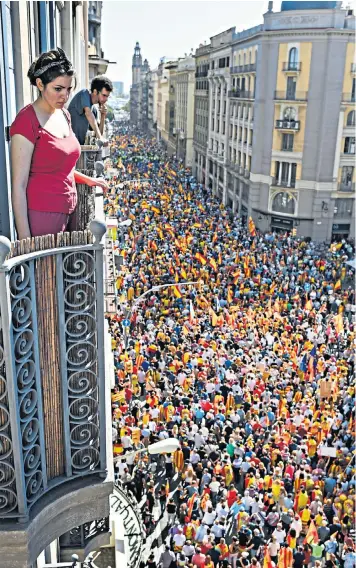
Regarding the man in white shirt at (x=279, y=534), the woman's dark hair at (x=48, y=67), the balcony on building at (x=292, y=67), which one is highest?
the balcony on building at (x=292, y=67)

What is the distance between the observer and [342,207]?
122 feet

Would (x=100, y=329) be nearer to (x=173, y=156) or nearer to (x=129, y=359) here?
(x=129, y=359)

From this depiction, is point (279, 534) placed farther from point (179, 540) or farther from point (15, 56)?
point (15, 56)

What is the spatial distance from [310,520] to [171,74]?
8152 centimetres

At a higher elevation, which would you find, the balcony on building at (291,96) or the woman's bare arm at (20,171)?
the balcony on building at (291,96)

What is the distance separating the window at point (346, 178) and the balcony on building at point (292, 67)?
22.7 feet

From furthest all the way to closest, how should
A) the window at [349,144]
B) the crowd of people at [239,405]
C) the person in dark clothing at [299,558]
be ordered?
the window at [349,144]
the crowd of people at [239,405]
the person in dark clothing at [299,558]

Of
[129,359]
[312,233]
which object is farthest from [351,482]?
[312,233]

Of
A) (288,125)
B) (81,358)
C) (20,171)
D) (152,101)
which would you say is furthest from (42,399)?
(152,101)

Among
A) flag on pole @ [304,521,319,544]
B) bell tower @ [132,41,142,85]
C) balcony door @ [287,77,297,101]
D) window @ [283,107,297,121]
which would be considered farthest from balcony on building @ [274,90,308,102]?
bell tower @ [132,41,142,85]

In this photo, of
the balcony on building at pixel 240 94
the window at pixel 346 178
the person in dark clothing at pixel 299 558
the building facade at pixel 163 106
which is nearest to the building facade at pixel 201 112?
the balcony on building at pixel 240 94

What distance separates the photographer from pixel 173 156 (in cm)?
8312

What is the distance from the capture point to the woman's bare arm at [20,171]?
14.7ft

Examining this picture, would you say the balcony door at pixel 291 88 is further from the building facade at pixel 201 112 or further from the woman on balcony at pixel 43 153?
the woman on balcony at pixel 43 153
